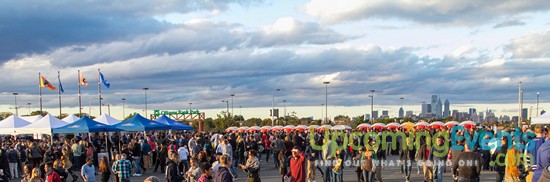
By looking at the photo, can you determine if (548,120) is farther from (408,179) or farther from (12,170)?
(12,170)

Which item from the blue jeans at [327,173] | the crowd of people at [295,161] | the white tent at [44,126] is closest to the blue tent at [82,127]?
the crowd of people at [295,161]

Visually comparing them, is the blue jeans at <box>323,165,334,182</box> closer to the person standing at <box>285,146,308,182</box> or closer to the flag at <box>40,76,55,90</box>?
the person standing at <box>285,146,308,182</box>

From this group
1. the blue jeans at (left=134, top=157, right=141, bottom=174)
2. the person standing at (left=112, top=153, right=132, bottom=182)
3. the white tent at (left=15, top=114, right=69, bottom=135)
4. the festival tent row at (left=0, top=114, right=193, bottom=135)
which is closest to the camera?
the person standing at (left=112, top=153, right=132, bottom=182)

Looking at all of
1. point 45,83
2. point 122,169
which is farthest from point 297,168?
point 45,83

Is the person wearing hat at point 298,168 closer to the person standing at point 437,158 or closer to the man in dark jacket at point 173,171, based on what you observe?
the man in dark jacket at point 173,171

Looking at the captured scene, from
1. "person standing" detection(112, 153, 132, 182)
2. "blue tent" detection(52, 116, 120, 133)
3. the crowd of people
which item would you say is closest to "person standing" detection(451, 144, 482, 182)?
the crowd of people

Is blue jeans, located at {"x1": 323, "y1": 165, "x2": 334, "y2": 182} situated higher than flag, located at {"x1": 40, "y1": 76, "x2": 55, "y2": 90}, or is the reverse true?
flag, located at {"x1": 40, "y1": 76, "x2": 55, "y2": 90}

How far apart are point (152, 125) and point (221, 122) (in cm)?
6657

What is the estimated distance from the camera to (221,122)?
9550cm

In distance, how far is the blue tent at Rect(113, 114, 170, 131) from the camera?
27625 mm

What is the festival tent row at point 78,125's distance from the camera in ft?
82.6

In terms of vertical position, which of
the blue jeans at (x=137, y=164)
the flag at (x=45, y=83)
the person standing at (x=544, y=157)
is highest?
the flag at (x=45, y=83)

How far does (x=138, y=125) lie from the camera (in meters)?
28.2

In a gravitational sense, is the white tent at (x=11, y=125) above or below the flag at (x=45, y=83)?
below
